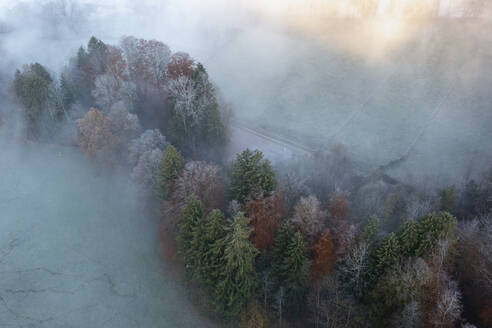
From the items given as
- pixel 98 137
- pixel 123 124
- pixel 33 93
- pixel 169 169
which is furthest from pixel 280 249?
pixel 33 93

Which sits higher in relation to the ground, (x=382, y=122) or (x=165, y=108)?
(x=382, y=122)

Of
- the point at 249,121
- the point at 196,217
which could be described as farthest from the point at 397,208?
the point at 249,121

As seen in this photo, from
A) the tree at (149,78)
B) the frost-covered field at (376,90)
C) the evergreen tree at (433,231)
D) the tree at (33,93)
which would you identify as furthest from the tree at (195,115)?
the evergreen tree at (433,231)

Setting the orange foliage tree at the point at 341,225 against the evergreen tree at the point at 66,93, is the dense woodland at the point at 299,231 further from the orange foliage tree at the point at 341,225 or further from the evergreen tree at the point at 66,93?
the evergreen tree at the point at 66,93

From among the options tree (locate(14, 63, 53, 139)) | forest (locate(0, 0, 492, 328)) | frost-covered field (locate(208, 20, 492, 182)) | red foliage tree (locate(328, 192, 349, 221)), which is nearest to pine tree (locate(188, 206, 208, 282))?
forest (locate(0, 0, 492, 328))

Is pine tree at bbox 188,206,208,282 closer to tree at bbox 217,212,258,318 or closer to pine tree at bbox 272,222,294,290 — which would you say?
tree at bbox 217,212,258,318

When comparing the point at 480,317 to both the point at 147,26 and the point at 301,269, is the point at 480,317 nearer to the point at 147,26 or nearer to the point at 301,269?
the point at 301,269
